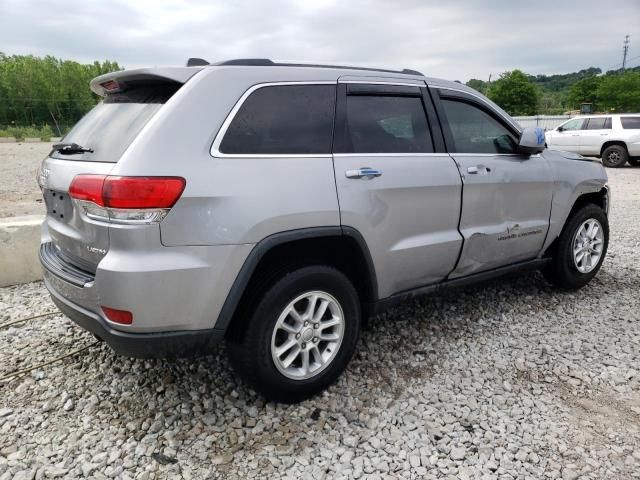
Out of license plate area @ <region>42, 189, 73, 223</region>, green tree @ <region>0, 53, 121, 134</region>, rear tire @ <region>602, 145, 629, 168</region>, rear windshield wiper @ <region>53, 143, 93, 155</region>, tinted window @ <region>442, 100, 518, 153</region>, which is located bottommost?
rear tire @ <region>602, 145, 629, 168</region>

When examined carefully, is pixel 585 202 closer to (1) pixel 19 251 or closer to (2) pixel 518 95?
(1) pixel 19 251

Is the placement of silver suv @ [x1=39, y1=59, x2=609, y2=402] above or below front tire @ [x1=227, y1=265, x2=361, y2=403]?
above

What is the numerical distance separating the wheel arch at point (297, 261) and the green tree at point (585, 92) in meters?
67.6

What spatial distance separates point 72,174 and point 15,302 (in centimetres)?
238

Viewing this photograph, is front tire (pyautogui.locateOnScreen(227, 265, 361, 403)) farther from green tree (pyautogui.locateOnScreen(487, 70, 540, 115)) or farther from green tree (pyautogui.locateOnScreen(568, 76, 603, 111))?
green tree (pyautogui.locateOnScreen(568, 76, 603, 111))

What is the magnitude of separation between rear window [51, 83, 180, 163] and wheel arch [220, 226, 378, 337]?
2.66ft

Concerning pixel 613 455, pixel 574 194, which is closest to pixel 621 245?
pixel 574 194

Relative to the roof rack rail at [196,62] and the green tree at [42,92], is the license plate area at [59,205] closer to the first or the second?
the roof rack rail at [196,62]

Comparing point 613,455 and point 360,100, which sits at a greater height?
point 360,100

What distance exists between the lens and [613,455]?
2.36 meters

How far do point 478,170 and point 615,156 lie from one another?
576 inches

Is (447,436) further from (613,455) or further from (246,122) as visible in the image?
(246,122)

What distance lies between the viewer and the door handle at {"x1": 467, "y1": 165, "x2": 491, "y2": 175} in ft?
10.8

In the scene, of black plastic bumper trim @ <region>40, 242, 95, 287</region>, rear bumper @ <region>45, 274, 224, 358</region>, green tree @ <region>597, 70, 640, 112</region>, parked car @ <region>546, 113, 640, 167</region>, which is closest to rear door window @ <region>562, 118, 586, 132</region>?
parked car @ <region>546, 113, 640, 167</region>
